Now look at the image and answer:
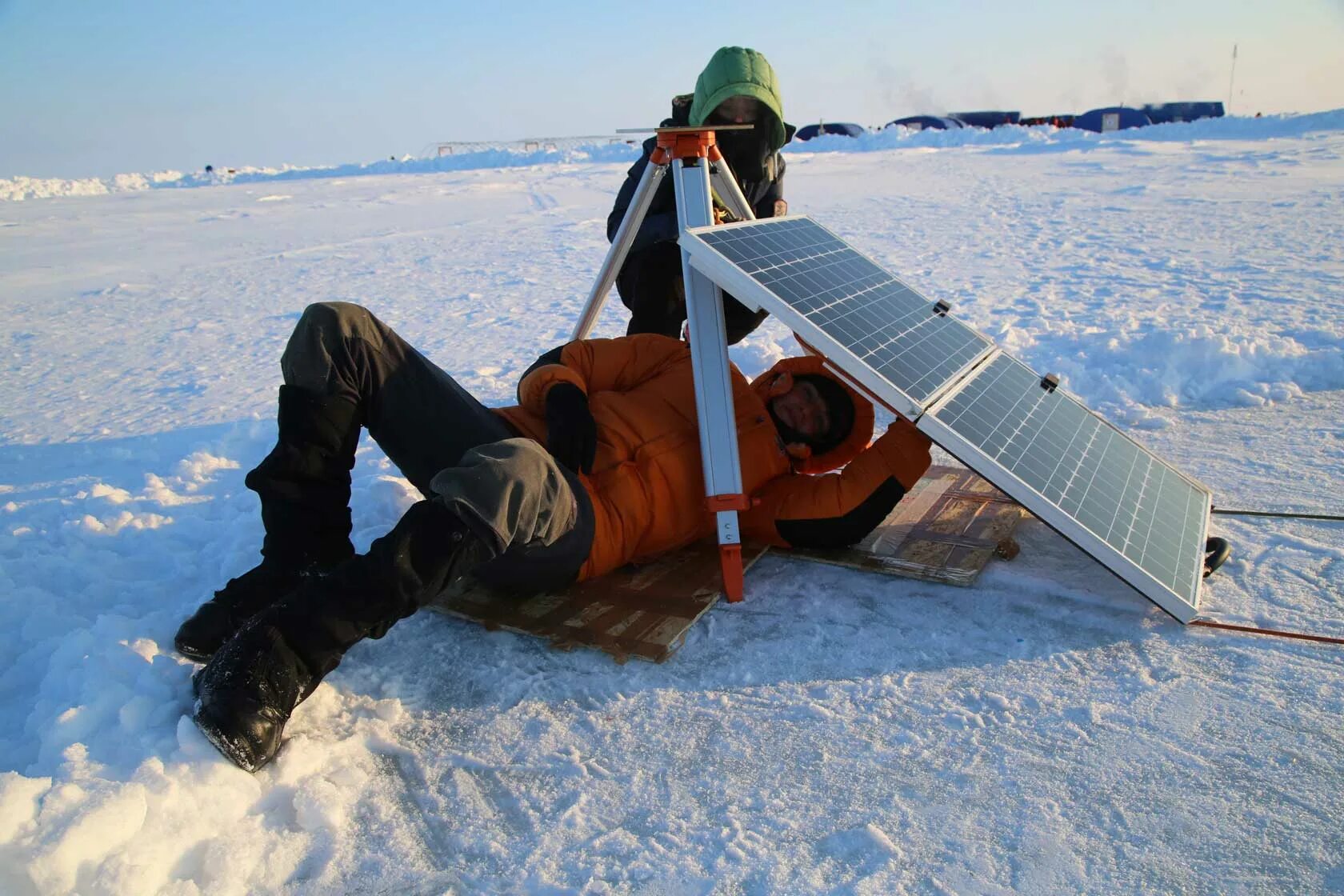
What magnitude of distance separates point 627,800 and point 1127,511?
5.68 ft

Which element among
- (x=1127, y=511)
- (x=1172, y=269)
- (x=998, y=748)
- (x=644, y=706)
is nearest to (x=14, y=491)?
(x=644, y=706)

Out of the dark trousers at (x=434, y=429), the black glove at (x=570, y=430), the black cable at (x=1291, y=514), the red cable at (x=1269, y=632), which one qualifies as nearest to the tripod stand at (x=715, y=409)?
the black glove at (x=570, y=430)

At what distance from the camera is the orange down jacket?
2703 mm

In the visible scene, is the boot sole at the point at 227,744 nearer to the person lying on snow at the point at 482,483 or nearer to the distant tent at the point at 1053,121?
the person lying on snow at the point at 482,483

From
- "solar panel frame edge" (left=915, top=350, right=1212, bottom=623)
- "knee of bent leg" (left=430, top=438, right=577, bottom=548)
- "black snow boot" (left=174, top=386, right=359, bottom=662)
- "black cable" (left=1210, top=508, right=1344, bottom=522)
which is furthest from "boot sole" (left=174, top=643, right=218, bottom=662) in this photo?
"black cable" (left=1210, top=508, right=1344, bottom=522)

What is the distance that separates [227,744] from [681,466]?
4.81 feet

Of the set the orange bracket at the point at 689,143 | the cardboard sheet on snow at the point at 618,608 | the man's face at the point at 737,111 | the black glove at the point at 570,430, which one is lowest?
the cardboard sheet on snow at the point at 618,608

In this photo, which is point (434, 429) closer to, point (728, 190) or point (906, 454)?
point (906, 454)

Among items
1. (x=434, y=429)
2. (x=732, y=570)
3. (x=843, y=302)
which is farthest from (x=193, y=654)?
(x=843, y=302)

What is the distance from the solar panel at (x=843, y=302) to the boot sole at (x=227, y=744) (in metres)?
1.63

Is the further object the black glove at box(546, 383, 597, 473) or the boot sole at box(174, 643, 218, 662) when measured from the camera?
the black glove at box(546, 383, 597, 473)

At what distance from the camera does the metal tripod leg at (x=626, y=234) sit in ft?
11.1

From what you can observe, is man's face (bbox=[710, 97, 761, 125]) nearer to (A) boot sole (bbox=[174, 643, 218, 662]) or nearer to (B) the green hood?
(B) the green hood

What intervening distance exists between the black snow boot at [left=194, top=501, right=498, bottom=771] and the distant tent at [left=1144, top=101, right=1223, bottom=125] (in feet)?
113
